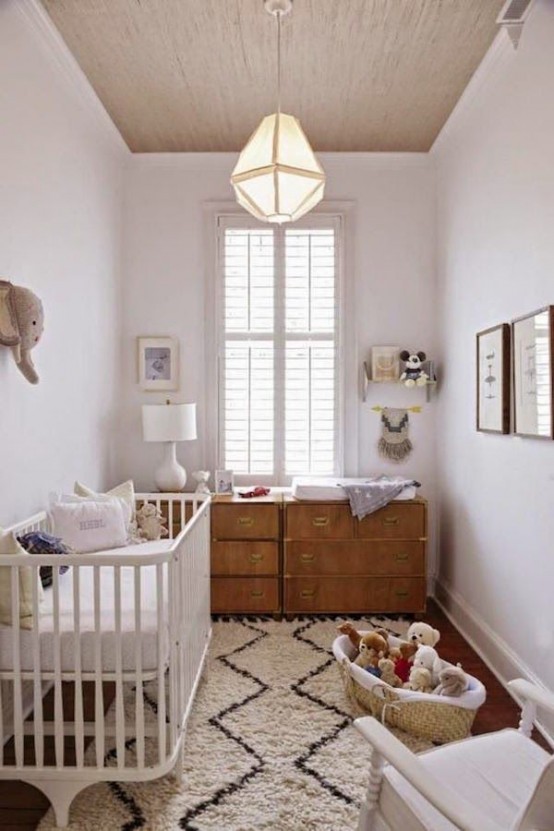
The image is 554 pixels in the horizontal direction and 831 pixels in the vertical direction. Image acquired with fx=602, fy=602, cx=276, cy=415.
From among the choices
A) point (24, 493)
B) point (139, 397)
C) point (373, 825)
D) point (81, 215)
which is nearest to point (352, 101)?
point (81, 215)

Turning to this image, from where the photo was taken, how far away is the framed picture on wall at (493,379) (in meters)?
2.75

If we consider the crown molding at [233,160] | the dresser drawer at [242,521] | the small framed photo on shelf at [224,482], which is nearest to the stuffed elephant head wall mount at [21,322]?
the dresser drawer at [242,521]

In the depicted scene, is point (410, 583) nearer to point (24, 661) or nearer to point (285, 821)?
point (285, 821)

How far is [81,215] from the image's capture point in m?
3.20

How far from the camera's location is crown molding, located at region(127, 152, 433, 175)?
13.1 ft

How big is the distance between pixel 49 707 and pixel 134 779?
2.50ft

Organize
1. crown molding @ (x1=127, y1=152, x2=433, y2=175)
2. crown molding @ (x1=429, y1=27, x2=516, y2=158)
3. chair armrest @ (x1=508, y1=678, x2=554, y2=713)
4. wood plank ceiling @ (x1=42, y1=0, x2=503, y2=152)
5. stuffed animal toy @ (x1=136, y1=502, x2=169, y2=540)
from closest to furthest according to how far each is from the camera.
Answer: chair armrest @ (x1=508, y1=678, x2=554, y2=713), wood plank ceiling @ (x1=42, y1=0, x2=503, y2=152), crown molding @ (x1=429, y1=27, x2=516, y2=158), stuffed animal toy @ (x1=136, y1=502, x2=169, y2=540), crown molding @ (x1=127, y1=152, x2=433, y2=175)

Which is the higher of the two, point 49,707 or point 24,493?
point 24,493

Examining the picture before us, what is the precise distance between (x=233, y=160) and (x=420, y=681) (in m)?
3.30

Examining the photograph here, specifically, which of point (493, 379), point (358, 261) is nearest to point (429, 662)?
point (493, 379)

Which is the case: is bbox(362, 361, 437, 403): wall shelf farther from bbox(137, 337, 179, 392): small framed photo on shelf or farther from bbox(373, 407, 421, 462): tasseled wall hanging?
bbox(137, 337, 179, 392): small framed photo on shelf

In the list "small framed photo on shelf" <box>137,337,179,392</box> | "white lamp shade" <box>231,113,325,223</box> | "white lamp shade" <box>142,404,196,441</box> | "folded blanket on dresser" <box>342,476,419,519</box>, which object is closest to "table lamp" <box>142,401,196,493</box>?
"white lamp shade" <box>142,404,196,441</box>

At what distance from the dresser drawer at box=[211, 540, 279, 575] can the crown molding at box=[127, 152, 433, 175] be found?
245 centimetres

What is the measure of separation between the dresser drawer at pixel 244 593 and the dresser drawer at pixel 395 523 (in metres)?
0.61
